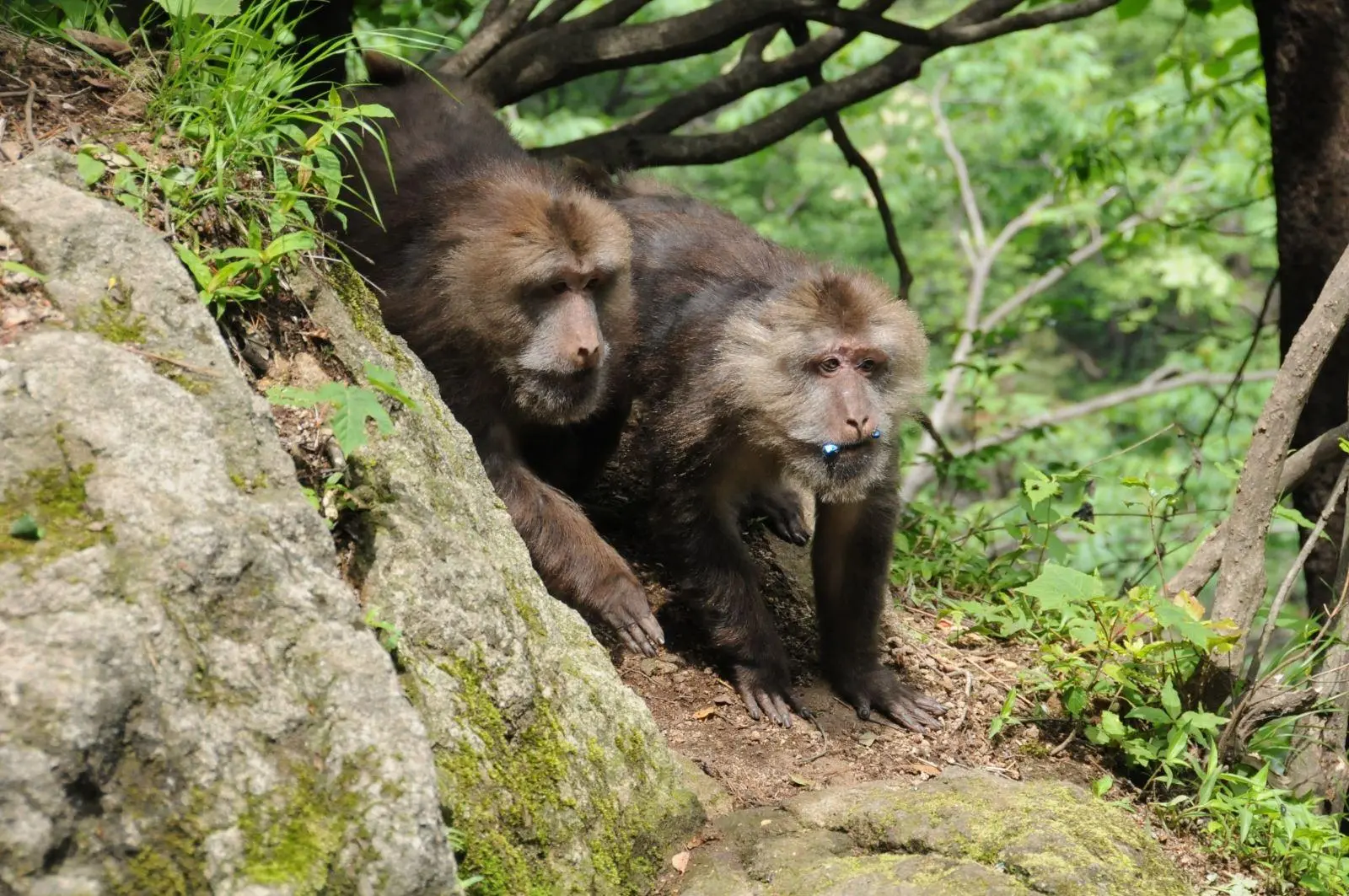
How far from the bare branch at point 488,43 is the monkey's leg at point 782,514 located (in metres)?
2.44

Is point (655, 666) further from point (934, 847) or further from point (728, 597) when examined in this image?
point (934, 847)

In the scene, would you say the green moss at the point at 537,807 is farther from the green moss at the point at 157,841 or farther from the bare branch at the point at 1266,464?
the bare branch at the point at 1266,464

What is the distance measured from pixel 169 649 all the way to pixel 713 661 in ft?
9.56

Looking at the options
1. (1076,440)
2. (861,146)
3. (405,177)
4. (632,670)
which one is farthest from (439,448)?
(861,146)

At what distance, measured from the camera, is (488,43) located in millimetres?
6336

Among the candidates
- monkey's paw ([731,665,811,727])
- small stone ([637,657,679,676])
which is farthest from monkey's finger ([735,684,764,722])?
small stone ([637,657,679,676])

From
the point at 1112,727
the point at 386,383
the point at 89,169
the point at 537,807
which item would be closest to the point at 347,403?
the point at 386,383

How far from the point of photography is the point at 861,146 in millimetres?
18312

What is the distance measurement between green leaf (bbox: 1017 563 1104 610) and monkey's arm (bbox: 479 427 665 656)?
4.41 feet

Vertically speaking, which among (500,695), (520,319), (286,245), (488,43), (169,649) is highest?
(488,43)

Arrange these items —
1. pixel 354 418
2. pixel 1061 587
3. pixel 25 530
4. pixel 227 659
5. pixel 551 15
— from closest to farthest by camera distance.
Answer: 1. pixel 25 530
2. pixel 227 659
3. pixel 354 418
4. pixel 1061 587
5. pixel 551 15

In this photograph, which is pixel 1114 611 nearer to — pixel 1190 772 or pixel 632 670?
pixel 1190 772

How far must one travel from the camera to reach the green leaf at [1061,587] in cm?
448

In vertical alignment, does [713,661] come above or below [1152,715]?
below
